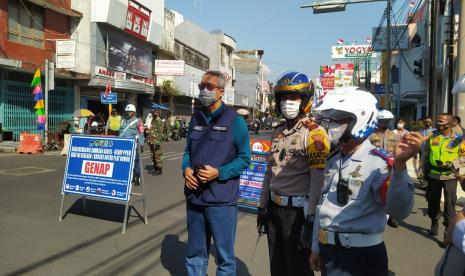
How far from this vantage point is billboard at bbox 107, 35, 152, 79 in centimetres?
2638

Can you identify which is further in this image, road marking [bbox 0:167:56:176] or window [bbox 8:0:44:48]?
window [bbox 8:0:44:48]

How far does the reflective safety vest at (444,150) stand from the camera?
620 centimetres

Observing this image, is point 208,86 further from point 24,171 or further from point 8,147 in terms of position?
point 8,147

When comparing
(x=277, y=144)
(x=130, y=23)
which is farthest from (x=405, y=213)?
(x=130, y=23)

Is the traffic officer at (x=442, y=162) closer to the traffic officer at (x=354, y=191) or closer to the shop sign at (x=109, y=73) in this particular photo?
the traffic officer at (x=354, y=191)

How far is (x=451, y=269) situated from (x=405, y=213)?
1.17 feet

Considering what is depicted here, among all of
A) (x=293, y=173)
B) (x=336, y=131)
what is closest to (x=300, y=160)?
(x=293, y=173)

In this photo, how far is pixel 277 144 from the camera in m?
3.40

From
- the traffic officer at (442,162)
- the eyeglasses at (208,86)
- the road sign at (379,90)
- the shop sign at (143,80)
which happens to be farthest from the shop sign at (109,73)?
the eyeglasses at (208,86)

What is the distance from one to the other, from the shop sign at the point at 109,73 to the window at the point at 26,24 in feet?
12.7

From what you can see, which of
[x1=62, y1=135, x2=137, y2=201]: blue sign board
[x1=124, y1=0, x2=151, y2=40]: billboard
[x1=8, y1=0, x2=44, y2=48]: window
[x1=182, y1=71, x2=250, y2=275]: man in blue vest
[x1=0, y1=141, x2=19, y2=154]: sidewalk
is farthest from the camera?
[x1=124, y1=0, x2=151, y2=40]: billboard

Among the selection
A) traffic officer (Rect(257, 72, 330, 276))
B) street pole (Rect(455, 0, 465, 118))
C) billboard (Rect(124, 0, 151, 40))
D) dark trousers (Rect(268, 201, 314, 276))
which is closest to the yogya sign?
billboard (Rect(124, 0, 151, 40))

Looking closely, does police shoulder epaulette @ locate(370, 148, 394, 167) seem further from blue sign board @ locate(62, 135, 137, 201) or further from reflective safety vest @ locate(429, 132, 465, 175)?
reflective safety vest @ locate(429, 132, 465, 175)

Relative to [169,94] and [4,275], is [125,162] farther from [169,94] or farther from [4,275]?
[169,94]
